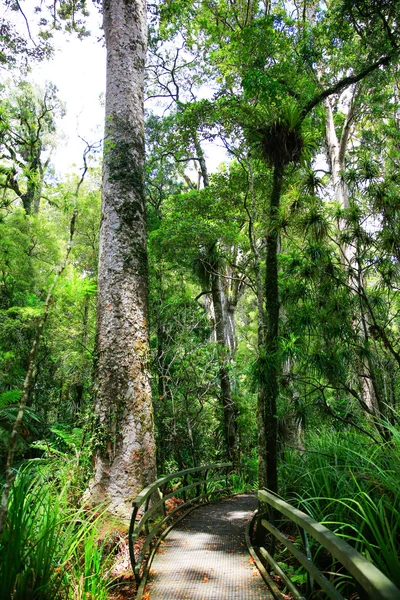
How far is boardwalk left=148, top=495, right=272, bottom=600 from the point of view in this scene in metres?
2.99

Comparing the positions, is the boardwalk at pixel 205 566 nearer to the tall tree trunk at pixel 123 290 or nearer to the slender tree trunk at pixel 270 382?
the tall tree trunk at pixel 123 290

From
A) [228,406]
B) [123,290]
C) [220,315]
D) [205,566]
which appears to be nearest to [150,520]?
[205,566]

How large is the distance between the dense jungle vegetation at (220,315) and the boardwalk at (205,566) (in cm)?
47

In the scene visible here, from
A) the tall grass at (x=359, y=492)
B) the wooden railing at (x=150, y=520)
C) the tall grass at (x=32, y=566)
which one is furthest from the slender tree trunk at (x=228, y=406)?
the tall grass at (x=32, y=566)

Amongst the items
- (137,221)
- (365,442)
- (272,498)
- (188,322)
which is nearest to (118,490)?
(272,498)

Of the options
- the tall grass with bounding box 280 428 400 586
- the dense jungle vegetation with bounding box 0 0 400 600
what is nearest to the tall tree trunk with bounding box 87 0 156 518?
the dense jungle vegetation with bounding box 0 0 400 600

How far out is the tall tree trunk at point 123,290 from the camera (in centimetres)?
430

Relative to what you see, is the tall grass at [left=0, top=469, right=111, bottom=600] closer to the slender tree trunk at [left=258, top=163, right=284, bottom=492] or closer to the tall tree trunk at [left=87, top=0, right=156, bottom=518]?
the tall tree trunk at [left=87, top=0, right=156, bottom=518]

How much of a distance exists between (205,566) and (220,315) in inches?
348

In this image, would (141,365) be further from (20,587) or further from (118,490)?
(20,587)

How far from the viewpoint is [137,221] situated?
17.4ft

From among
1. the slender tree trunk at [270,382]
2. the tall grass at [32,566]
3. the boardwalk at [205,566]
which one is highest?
the slender tree trunk at [270,382]

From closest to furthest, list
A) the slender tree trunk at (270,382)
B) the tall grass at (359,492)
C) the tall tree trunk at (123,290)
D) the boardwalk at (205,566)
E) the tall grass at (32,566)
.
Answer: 1. the tall grass at (32,566)
2. the tall grass at (359,492)
3. the boardwalk at (205,566)
4. the tall tree trunk at (123,290)
5. the slender tree trunk at (270,382)

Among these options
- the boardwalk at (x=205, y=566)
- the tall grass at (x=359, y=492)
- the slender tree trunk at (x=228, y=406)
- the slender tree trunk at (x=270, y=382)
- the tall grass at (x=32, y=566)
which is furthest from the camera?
the slender tree trunk at (x=228, y=406)
